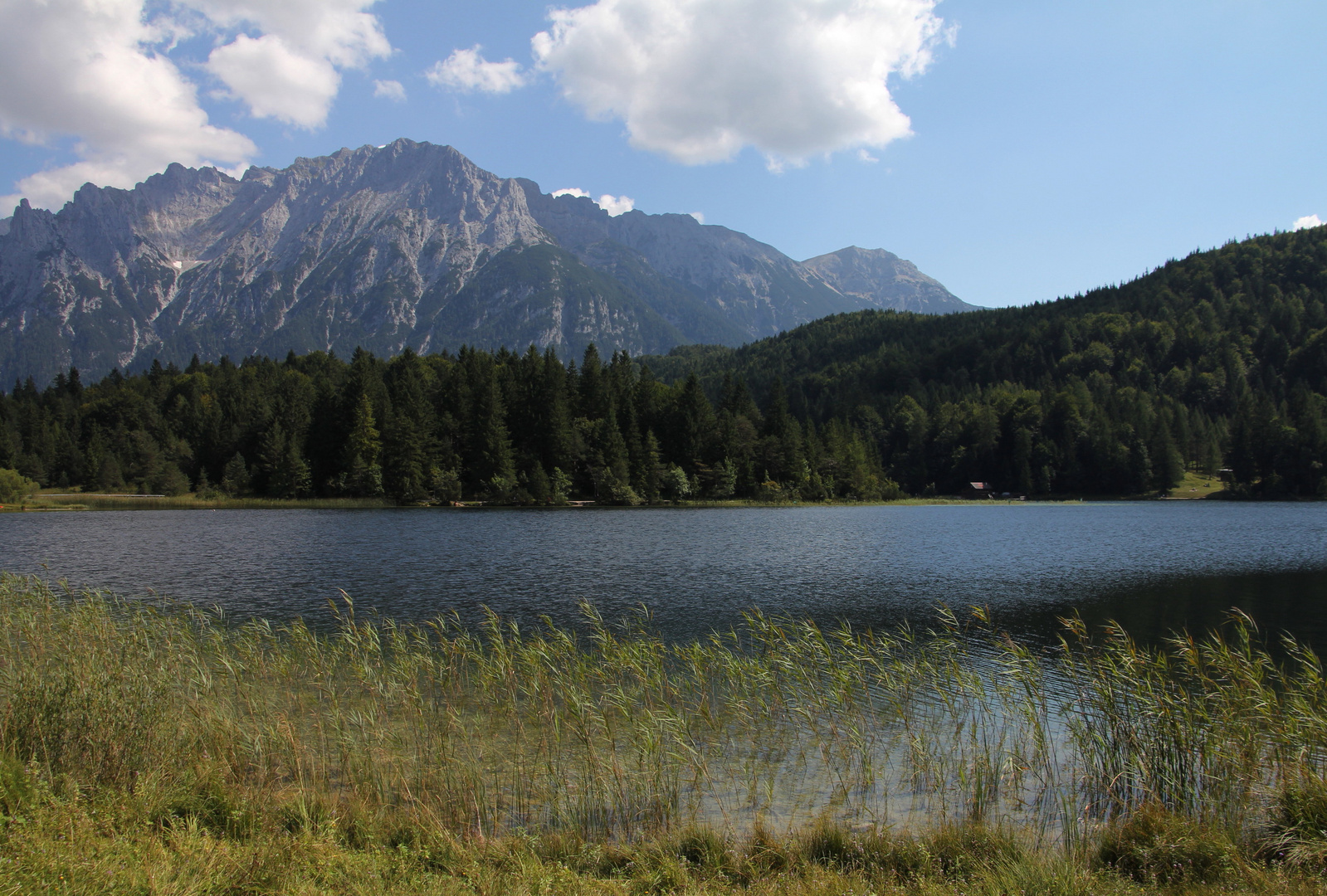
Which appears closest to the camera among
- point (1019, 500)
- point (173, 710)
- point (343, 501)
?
point (173, 710)

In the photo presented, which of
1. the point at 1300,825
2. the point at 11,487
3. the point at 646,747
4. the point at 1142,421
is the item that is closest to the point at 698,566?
the point at 646,747

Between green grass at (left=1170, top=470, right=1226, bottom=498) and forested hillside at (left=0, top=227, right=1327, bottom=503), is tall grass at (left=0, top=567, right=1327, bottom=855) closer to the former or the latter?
forested hillside at (left=0, top=227, right=1327, bottom=503)

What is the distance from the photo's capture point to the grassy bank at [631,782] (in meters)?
8.75

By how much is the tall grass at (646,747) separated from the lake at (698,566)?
9455mm

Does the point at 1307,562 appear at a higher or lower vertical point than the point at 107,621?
lower

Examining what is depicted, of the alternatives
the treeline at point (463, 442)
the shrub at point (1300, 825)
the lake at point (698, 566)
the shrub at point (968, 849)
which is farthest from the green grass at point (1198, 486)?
the shrub at point (968, 849)

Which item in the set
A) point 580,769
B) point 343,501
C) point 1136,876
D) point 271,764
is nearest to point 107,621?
point 271,764

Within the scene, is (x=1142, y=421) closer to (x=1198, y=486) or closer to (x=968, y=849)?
(x=1198, y=486)

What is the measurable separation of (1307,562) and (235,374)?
181836 mm

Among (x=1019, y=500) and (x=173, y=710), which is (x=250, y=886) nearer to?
(x=173, y=710)

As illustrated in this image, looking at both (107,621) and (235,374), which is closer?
(107,621)

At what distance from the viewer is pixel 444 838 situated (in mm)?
9883

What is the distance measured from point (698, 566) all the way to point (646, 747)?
31504 millimetres

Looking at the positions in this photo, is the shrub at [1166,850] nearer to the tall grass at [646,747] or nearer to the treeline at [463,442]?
the tall grass at [646,747]
